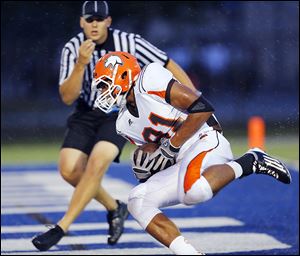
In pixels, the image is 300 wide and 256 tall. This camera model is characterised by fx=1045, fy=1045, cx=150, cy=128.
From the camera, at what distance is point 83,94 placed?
7.26 meters

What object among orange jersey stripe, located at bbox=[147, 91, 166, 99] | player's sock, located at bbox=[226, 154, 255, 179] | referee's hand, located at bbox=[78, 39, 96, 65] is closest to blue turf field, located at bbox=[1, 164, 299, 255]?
referee's hand, located at bbox=[78, 39, 96, 65]

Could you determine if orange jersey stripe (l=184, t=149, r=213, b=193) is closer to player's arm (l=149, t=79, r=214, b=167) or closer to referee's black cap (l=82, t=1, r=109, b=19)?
player's arm (l=149, t=79, r=214, b=167)

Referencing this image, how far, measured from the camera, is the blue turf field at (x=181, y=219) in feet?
24.4

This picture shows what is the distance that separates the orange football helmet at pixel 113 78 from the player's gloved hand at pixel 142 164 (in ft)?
0.98

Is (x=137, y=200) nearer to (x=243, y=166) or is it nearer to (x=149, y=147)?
(x=149, y=147)

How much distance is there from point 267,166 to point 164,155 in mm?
640

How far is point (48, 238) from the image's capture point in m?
6.64

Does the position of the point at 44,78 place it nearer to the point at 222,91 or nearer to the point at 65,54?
the point at 222,91

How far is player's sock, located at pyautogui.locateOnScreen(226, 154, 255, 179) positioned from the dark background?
403 inches

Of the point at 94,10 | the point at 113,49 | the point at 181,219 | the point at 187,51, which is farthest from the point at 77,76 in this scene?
the point at 187,51

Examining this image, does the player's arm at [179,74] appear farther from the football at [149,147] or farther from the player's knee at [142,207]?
the player's knee at [142,207]

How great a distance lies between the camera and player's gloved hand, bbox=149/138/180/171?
5.54m

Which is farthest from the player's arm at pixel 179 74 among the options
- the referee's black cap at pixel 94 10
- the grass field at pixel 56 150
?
the grass field at pixel 56 150

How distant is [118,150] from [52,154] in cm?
853
